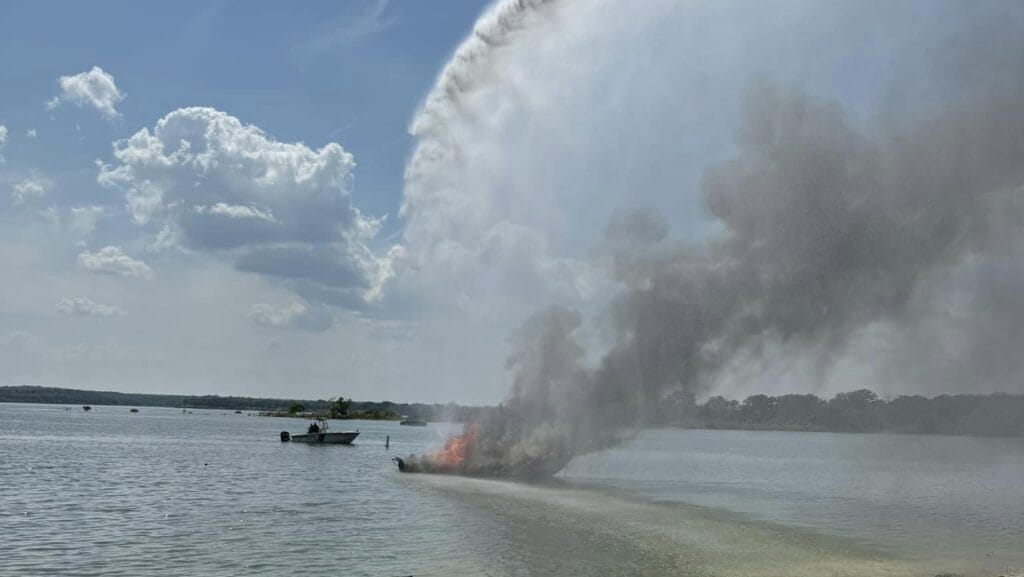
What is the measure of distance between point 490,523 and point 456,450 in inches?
943

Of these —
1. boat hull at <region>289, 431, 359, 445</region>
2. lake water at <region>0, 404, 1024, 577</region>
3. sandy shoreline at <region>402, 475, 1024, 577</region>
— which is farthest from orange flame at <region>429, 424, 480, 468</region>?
boat hull at <region>289, 431, 359, 445</region>

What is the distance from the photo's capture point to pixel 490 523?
36.5 metres

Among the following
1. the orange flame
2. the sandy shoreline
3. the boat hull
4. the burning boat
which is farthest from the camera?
the boat hull

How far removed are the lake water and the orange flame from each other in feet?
9.09

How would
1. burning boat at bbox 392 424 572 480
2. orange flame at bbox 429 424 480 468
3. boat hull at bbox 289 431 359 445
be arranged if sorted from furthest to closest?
boat hull at bbox 289 431 359 445
orange flame at bbox 429 424 480 468
burning boat at bbox 392 424 572 480

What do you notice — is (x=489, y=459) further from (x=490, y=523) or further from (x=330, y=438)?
(x=330, y=438)

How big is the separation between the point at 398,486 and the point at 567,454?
10963 mm

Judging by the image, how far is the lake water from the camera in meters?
28.2

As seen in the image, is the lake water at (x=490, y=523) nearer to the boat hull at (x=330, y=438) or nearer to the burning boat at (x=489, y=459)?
the burning boat at (x=489, y=459)

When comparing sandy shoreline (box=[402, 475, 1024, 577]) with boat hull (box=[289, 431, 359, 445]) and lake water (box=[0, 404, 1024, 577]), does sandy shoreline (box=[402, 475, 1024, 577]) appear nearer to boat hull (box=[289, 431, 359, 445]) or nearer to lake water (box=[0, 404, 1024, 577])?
lake water (box=[0, 404, 1024, 577])

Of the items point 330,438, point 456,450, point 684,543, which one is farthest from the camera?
point 330,438

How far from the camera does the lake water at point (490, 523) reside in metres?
28.2

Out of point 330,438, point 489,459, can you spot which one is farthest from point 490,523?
point 330,438

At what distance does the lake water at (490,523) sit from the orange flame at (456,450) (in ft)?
9.09
